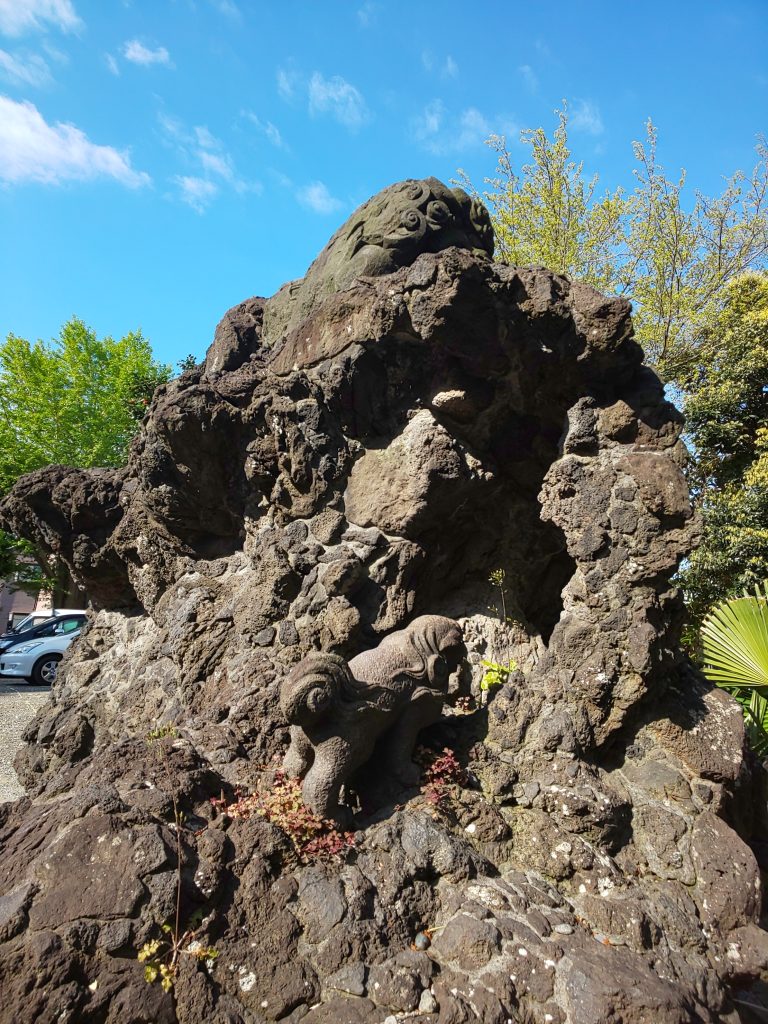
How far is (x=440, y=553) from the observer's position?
5.26 metres

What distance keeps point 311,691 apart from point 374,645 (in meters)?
1.30

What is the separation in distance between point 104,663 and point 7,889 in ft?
12.4

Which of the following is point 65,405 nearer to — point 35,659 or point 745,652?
point 35,659

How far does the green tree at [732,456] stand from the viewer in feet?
34.4

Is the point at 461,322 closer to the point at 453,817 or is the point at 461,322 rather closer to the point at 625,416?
the point at 625,416

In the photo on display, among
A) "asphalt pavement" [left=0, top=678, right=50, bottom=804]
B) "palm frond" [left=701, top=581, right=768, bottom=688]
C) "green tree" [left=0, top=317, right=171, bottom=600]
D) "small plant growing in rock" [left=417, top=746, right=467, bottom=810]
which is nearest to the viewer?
"small plant growing in rock" [left=417, top=746, right=467, bottom=810]

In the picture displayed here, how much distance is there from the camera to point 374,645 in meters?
4.78

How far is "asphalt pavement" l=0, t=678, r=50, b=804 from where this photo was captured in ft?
22.3

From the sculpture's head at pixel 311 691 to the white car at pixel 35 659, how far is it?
12.0m

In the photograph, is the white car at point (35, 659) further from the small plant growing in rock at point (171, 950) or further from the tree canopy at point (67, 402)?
the small plant growing in rock at point (171, 950)

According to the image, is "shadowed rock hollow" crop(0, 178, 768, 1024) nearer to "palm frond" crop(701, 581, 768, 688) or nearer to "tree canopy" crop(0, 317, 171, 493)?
"palm frond" crop(701, 581, 768, 688)

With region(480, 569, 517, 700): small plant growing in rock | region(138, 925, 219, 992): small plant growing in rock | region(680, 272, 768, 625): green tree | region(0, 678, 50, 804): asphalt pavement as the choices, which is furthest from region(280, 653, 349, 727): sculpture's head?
region(680, 272, 768, 625): green tree

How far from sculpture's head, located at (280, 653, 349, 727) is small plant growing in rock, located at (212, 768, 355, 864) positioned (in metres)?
0.44

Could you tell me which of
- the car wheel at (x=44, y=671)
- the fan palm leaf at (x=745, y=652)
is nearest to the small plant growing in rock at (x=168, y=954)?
the fan palm leaf at (x=745, y=652)
